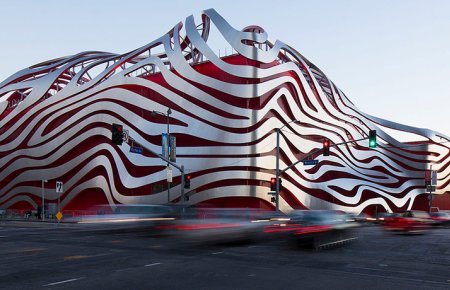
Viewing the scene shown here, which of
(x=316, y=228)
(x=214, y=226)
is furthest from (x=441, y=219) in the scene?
(x=214, y=226)

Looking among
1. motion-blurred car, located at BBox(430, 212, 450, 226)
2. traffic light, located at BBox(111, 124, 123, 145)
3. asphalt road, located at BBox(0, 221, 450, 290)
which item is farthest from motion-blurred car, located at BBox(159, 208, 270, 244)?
motion-blurred car, located at BBox(430, 212, 450, 226)

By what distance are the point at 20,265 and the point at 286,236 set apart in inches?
432

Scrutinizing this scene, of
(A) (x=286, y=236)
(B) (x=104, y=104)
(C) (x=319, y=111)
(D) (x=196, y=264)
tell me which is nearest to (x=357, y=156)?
(C) (x=319, y=111)

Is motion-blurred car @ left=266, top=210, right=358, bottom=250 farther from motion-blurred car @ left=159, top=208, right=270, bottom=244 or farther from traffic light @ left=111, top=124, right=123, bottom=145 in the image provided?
traffic light @ left=111, top=124, right=123, bottom=145

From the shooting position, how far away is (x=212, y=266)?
13922mm

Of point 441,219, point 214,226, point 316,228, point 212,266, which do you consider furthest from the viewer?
point 441,219

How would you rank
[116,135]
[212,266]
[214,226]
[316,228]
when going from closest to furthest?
[212,266] < [214,226] < [316,228] < [116,135]

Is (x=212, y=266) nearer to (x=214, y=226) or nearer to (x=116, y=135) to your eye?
(x=214, y=226)

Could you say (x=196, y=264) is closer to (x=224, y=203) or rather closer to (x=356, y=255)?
(x=356, y=255)

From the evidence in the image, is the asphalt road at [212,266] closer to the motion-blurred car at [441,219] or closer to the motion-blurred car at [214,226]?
the motion-blurred car at [214,226]

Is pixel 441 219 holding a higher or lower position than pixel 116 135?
lower

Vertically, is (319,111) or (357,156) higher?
(319,111)

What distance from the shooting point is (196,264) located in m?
14.3

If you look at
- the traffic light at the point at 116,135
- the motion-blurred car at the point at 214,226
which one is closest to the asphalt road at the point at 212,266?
the motion-blurred car at the point at 214,226
